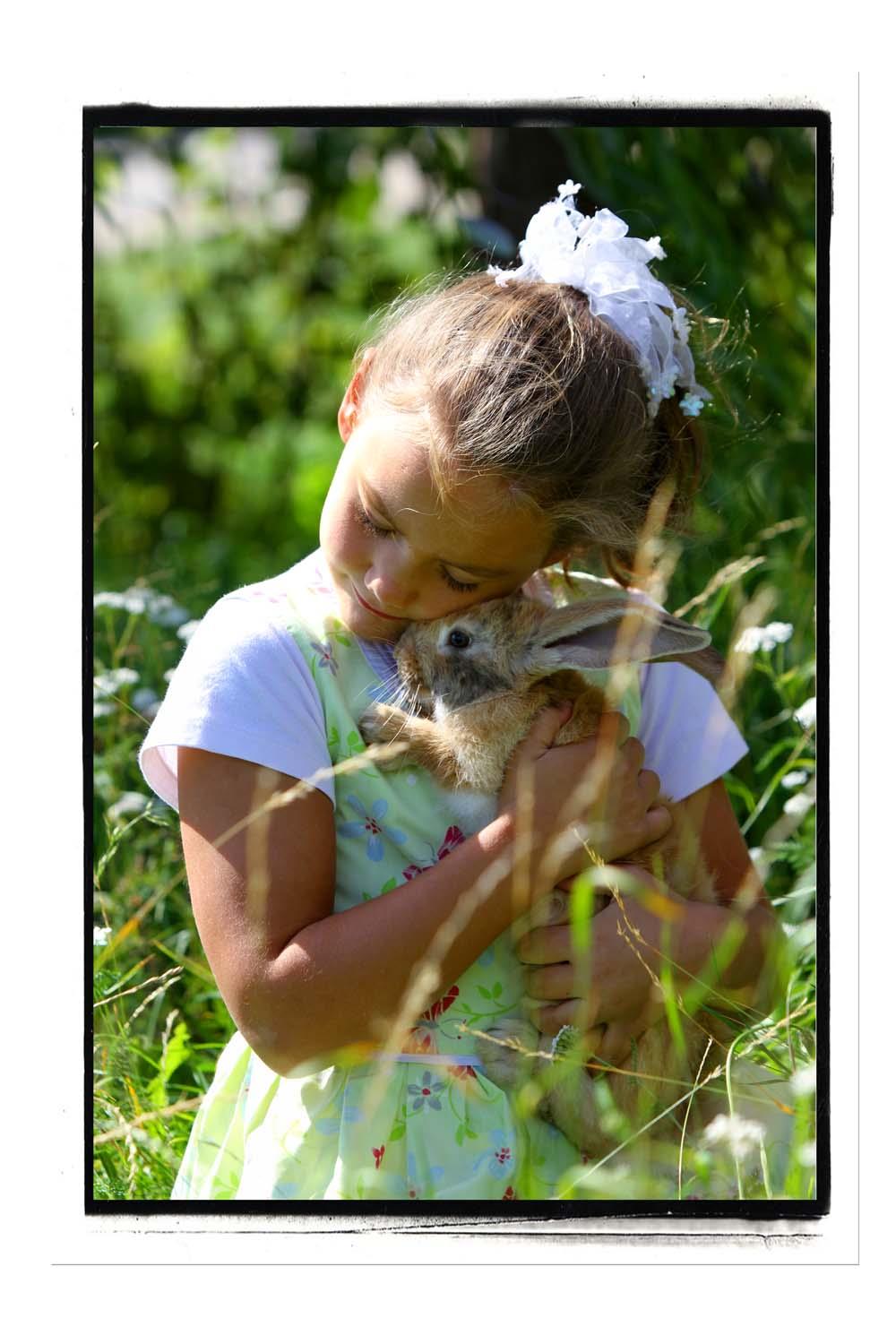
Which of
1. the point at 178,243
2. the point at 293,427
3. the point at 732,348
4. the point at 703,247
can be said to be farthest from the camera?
the point at 293,427

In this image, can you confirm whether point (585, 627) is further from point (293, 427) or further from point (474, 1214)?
point (293, 427)

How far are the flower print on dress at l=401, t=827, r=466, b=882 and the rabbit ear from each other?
404 mm

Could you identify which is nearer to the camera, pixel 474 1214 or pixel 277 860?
→ pixel 474 1214

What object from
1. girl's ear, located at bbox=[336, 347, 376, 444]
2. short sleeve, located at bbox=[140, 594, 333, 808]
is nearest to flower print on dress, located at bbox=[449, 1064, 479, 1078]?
short sleeve, located at bbox=[140, 594, 333, 808]

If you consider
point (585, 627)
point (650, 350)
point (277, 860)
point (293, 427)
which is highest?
point (293, 427)

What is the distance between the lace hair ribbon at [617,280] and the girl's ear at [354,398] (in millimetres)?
308

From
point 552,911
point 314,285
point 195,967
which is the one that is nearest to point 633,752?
point 552,911

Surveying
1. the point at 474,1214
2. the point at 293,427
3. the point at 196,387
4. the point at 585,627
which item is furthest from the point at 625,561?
the point at 196,387

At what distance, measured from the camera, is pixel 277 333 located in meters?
5.97

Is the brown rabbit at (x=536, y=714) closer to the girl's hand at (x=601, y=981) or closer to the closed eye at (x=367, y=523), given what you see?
the girl's hand at (x=601, y=981)

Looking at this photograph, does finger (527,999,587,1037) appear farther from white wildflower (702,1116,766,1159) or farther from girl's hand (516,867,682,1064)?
white wildflower (702,1116,766,1159)

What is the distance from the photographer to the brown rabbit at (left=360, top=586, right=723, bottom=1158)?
8.23ft
